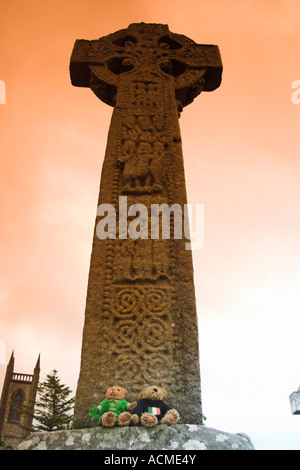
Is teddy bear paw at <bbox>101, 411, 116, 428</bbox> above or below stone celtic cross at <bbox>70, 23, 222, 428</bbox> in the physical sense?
below

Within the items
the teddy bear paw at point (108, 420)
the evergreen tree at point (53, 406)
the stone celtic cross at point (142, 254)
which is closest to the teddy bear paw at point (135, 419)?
the teddy bear paw at point (108, 420)

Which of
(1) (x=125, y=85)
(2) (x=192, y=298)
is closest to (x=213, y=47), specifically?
(1) (x=125, y=85)

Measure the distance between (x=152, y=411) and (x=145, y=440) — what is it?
1.00 ft

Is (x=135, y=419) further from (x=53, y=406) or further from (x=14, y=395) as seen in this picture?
(x=14, y=395)

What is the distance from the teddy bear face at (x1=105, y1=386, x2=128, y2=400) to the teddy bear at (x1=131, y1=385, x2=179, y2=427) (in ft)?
0.55

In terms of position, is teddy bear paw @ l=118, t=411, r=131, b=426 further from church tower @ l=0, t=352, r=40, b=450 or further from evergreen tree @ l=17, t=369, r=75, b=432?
church tower @ l=0, t=352, r=40, b=450

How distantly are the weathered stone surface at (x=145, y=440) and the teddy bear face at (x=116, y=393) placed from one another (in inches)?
14.8

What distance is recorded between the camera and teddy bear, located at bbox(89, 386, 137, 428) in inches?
93.0

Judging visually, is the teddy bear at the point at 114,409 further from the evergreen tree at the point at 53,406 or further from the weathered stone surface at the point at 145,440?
the evergreen tree at the point at 53,406

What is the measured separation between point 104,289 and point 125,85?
10.5 ft

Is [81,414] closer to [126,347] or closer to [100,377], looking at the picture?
[100,377]

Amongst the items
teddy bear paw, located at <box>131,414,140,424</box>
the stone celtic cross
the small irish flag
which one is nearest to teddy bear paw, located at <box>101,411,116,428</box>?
teddy bear paw, located at <box>131,414,140,424</box>

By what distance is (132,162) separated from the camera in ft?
14.4

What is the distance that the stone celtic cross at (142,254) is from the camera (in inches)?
121
